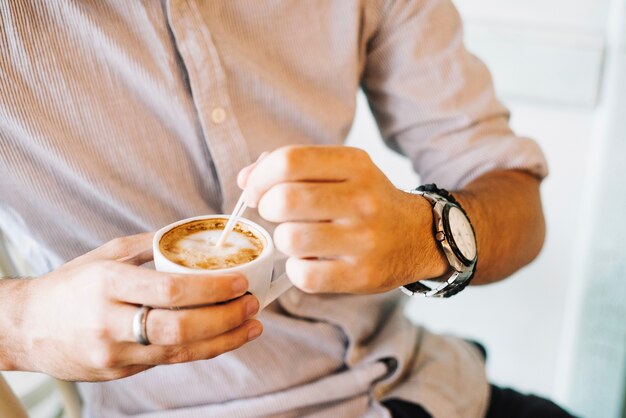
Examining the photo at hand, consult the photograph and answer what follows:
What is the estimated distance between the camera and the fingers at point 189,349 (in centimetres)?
59

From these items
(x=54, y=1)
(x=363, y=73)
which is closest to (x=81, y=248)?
(x=54, y=1)

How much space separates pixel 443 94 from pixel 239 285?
0.59 metres

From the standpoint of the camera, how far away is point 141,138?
79 centimetres

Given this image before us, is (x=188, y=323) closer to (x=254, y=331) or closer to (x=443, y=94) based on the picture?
(x=254, y=331)

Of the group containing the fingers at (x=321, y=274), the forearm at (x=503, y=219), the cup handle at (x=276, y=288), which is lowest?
the forearm at (x=503, y=219)

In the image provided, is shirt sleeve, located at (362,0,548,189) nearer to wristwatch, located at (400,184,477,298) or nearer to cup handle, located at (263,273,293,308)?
wristwatch, located at (400,184,477,298)

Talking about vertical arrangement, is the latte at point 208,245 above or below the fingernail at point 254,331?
above

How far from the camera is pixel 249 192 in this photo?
1.90ft

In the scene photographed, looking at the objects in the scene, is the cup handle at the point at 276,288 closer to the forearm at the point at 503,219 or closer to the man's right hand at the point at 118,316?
the man's right hand at the point at 118,316

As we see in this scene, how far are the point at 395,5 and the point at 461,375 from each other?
2.16ft

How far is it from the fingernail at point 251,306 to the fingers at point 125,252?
15cm

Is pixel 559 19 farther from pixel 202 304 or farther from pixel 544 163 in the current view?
pixel 202 304

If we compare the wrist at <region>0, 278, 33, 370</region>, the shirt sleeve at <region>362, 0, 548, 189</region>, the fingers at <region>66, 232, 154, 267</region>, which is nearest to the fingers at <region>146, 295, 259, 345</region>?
the fingers at <region>66, 232, 154, 267</region>

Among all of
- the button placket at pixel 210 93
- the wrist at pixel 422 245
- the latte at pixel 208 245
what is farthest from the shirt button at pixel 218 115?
the wrist at pixel 422 245
